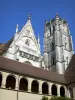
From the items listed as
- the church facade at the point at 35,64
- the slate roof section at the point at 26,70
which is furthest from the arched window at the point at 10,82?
the slate roof section at the point at 26,70

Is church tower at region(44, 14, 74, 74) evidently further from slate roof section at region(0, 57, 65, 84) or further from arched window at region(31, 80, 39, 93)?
arched window at region(31, 80, 39, 93)

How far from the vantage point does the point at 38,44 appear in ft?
105

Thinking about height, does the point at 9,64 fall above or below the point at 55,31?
below

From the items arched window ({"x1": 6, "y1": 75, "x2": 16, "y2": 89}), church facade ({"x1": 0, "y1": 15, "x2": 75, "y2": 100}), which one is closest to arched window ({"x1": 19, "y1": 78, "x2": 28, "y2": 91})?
church facade ({"x1": 0, "y1": 15, "x2": 75, "y2": 100})

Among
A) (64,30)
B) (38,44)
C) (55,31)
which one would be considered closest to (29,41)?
A: (38,44)

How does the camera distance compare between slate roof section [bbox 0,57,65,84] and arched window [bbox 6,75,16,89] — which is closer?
slate roof section [bbox 0,57,65,84]

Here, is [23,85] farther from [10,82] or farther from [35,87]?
[35,87]

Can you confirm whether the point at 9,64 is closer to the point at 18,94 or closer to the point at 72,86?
the point at 18,94

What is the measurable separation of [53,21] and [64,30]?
12.4 feet

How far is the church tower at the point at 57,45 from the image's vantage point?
3456cm

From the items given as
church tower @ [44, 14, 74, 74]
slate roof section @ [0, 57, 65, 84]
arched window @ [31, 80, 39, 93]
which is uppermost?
church tower @ [44, 14, 74, 74]

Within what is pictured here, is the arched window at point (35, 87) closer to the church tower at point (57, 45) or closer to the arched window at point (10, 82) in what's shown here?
the arched window at point (10, 82)

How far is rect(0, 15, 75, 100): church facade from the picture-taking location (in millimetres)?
20344

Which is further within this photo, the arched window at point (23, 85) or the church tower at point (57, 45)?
the church tower at point (57, 45)
